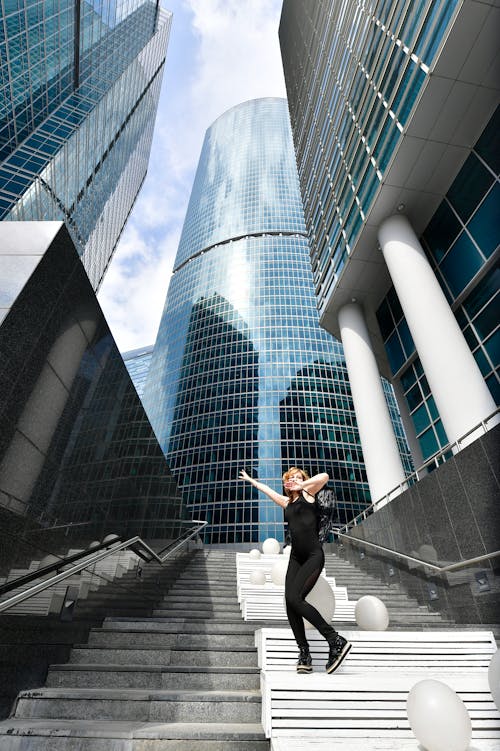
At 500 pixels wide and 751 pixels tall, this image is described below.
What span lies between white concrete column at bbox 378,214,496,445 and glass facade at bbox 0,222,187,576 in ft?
29.8

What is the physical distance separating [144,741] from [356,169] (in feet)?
64.3

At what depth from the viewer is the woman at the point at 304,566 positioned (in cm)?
345

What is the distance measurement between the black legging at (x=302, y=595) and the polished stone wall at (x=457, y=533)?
3.53 meters

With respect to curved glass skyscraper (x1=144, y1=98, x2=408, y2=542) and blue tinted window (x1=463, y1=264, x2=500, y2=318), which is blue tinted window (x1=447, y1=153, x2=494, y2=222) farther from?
curved glass skyscraper (x1=144, y1=98, x2=408, y2=542)

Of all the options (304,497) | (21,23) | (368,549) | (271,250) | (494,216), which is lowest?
(304,497)

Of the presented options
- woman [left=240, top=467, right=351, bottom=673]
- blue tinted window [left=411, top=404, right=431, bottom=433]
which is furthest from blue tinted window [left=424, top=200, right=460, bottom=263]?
woman [left=240, top=467, right=351, bottom=673]

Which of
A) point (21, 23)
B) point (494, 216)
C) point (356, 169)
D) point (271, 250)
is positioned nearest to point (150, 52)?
point (271, 250)

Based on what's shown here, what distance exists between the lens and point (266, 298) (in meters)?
72.1

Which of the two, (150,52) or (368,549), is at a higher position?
(150,52)

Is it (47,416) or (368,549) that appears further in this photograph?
(368,549)

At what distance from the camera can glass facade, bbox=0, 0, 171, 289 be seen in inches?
1502

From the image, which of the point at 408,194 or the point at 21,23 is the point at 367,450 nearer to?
the point at 408,194

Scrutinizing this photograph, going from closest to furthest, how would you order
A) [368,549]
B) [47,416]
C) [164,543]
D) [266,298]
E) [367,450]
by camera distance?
[47,416]
[164,543]
[368,549]
[367,450]
[266,298]

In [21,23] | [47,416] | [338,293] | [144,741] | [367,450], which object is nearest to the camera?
[144,741]
